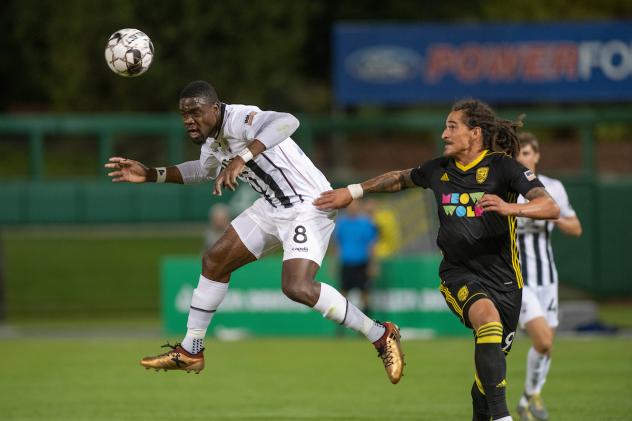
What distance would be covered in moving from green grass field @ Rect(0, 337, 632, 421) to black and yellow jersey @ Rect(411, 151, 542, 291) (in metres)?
2.40

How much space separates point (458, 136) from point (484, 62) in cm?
1748

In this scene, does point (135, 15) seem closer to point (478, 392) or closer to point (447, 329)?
point (447, 329)

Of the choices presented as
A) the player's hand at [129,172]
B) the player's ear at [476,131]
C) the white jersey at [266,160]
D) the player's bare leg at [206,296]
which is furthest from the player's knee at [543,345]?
the player's hand at [129,172]

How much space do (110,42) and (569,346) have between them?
9582 mm

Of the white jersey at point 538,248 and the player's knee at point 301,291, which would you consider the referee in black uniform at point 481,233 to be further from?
the white jersey at point 538,248

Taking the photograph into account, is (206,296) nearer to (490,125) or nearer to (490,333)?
(490,333)

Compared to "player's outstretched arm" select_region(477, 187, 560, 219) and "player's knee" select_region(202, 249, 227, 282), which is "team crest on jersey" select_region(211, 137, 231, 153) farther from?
"player's outstretched arm" select_region(477, 187, 560, 219)

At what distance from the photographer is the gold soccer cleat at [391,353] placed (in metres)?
8.73

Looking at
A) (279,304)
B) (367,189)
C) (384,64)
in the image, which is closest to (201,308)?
(367,189)

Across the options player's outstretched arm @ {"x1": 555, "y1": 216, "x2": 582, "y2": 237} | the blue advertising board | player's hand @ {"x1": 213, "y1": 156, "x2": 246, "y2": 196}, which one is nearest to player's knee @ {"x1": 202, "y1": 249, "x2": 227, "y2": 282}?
player's hand @ {"x1": 213, "y1": 156, "x2": 246, "y2": 196}

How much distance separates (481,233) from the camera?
26.7 feet

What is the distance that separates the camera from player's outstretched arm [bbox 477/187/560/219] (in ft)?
24.8

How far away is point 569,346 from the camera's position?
53.5ft

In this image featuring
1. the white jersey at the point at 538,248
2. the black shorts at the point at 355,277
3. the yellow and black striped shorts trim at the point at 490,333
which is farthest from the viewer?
the black shorts at the point at 355,277
